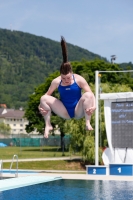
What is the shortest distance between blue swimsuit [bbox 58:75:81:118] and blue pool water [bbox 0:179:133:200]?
7.30m

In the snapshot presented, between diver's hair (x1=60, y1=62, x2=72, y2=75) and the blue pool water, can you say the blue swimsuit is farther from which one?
the blue pool water

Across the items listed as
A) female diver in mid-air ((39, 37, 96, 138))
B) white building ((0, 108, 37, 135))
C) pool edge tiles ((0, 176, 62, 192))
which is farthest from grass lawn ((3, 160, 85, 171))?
white building ((0, 108, 37, 135))

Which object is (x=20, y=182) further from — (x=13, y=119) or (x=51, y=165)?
(x=13, y=119)

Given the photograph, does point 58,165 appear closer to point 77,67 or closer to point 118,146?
point 118,146

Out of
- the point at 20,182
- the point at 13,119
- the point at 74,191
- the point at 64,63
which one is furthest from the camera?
the point at 13,119

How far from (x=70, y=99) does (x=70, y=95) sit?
0.29 ft

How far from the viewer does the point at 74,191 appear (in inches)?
659

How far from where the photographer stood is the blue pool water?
15.2 metres

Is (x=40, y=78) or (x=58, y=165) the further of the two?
(x=40, y=78)

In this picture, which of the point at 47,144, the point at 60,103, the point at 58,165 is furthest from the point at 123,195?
the point at 47,144

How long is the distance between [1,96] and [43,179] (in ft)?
513

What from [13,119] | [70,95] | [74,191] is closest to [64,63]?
[70,95]

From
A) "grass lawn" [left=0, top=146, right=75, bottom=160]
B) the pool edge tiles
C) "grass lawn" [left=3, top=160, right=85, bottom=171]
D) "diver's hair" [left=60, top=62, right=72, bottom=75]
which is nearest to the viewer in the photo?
"diver's hair" [left=60, top=62, right=72, bottom=75]

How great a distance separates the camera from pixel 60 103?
325 inches
